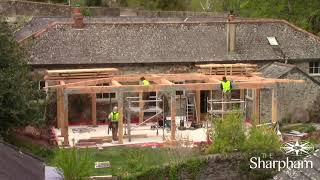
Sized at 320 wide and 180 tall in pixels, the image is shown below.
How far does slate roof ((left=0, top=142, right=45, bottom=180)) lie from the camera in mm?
11133

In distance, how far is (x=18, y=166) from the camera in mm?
11695

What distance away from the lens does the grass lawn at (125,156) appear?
19766 mm

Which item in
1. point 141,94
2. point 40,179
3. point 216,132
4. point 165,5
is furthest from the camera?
point 165,5

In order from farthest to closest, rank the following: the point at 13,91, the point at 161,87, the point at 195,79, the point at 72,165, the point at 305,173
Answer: the point at 195,79 → the point at 161,87 → the point at 13,91 → the point at 72,165 → the point at 305,173

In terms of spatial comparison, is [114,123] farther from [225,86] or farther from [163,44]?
[163,44]

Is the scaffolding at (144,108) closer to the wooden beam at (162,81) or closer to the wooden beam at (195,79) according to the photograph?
the wooden beam at (162,81)

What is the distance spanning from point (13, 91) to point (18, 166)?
11099 millimetres

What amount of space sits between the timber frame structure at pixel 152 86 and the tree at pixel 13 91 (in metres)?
2.21

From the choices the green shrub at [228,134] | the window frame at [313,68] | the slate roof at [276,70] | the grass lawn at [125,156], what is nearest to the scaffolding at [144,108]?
the grass lawn at [125,156]

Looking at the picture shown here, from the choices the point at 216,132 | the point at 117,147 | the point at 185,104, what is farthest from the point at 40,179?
the point at 185,104

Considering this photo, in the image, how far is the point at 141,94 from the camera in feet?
102

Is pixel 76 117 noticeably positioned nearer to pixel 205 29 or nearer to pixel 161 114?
pixel 161 114

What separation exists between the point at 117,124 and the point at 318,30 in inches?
1109

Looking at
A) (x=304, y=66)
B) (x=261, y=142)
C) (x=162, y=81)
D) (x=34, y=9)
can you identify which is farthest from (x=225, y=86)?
(x=34, y=9)
